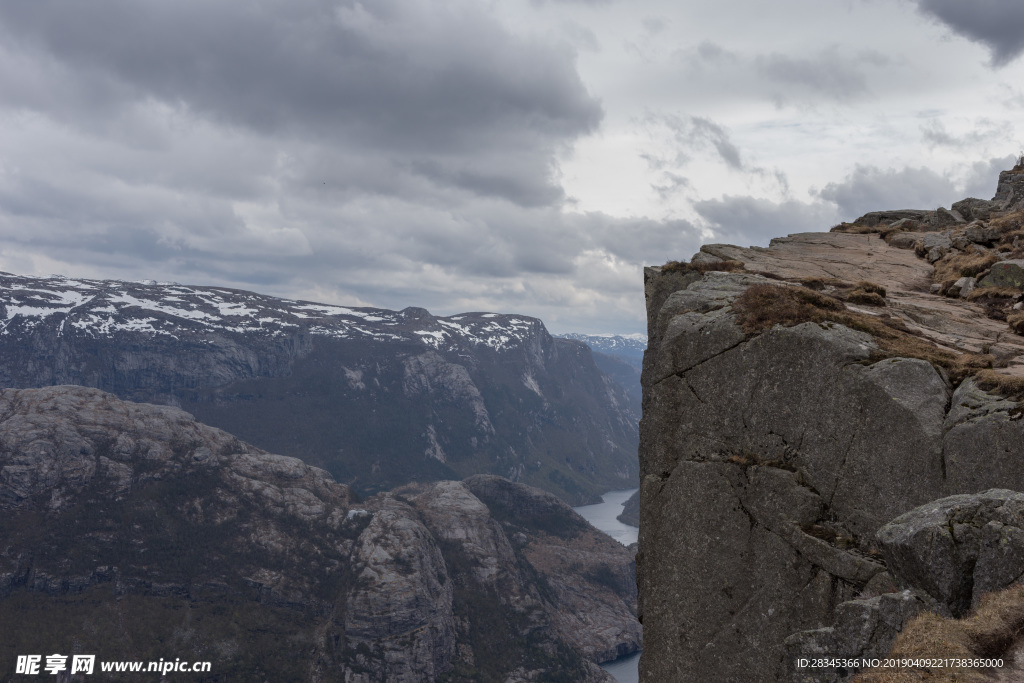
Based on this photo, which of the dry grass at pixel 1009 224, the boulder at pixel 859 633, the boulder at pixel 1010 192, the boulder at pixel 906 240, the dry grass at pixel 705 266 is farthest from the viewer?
the boulder at pixel 1010 192

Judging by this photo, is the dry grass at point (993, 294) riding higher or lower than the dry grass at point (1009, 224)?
lower

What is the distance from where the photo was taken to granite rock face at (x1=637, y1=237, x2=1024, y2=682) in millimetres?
21125

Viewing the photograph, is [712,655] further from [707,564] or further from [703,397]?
[703,397]

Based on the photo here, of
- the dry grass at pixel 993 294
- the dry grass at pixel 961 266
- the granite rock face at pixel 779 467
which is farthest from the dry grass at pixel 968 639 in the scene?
the dry grass at pixel 961 266

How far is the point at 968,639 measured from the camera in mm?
12891

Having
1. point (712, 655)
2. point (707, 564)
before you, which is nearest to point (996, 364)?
point (707, 564)

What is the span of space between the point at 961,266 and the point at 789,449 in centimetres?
2464

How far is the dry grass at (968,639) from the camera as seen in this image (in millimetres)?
12547

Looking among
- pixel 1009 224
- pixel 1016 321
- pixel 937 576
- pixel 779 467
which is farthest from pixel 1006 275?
pixel 937 576

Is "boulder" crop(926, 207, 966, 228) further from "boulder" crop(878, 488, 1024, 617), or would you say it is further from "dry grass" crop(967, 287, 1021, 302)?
"boulder" crop(878, 488, 1024, 617)

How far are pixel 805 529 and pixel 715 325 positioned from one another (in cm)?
920

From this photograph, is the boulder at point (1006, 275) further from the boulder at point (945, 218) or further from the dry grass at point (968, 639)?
the dry grass at point (968, 639)

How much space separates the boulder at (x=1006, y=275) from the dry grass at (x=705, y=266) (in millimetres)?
14015

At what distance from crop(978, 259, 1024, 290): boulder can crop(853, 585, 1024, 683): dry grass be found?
95.7 feet
